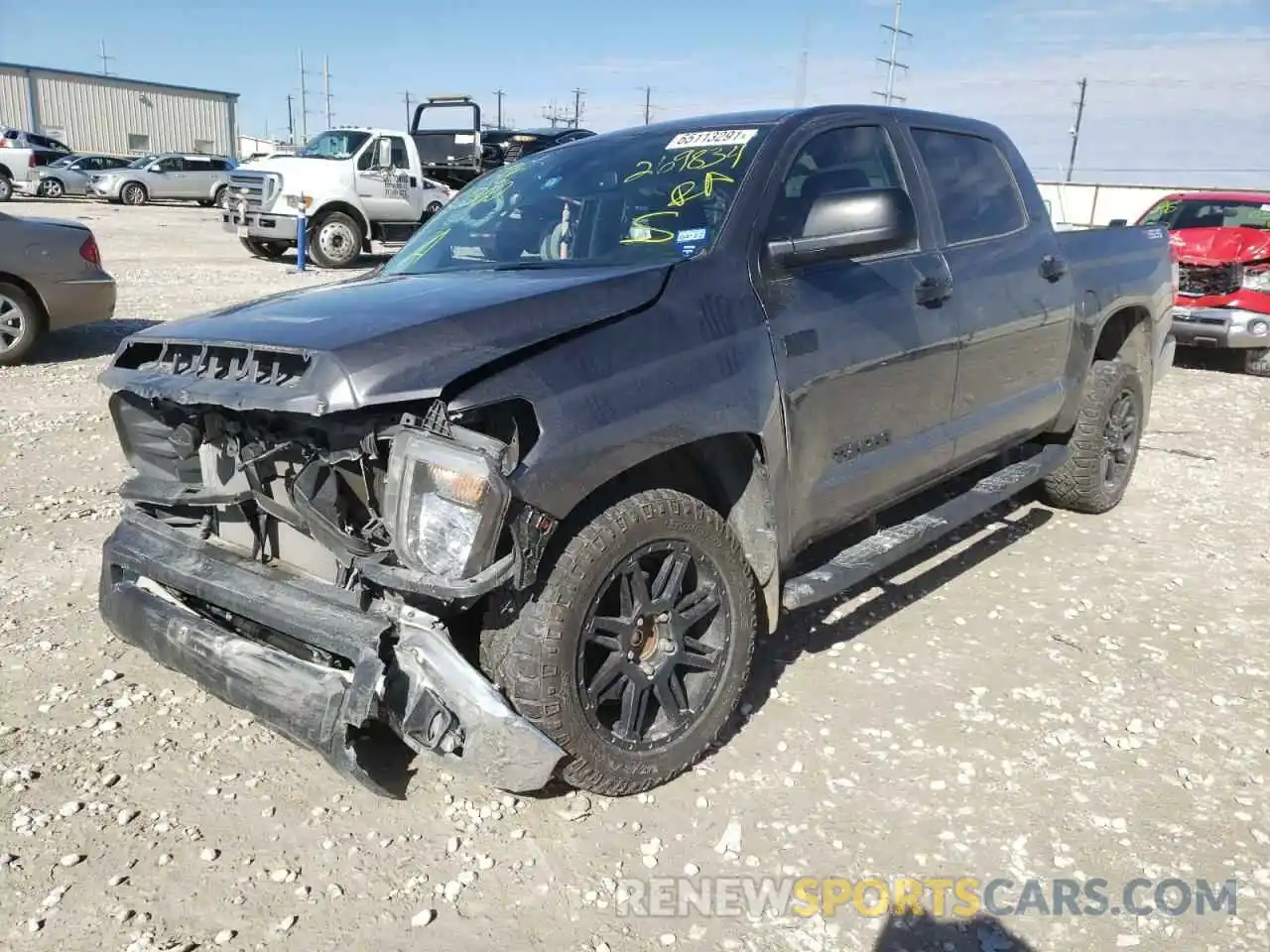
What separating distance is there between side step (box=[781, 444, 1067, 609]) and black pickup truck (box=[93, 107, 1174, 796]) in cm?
2

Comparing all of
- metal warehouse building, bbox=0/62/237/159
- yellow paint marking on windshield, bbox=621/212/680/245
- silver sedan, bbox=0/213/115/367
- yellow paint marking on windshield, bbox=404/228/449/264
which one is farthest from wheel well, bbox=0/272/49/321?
metal warehouse building, bbox=0/62/237/159

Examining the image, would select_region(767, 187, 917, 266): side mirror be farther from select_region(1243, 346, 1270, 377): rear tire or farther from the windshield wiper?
select_region(1243, 346, 1270, 377): rear tire

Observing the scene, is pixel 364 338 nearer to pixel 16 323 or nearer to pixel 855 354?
pixel 855 354

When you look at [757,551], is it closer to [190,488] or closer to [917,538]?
[917,538]

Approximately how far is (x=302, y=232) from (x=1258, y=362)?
13430 mm

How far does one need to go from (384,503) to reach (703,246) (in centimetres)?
134

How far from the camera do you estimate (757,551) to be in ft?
10.4

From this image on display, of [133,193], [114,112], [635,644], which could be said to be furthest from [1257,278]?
[114,112]

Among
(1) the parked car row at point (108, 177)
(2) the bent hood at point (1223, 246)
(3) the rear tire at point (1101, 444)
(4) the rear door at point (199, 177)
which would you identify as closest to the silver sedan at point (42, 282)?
(3) the rear tire at point (1101, 444)

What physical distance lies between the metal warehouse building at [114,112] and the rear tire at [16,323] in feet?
170

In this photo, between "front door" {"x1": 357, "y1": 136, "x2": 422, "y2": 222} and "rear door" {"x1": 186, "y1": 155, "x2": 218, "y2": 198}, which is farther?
"rear door" {"x1": 186, "y1": 155, "x2": 218, "y2": 198}

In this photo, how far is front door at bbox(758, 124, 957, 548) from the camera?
322 centimetres

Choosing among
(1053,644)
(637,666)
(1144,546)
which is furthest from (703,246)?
(1144,546)

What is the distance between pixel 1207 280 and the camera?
9953mm
